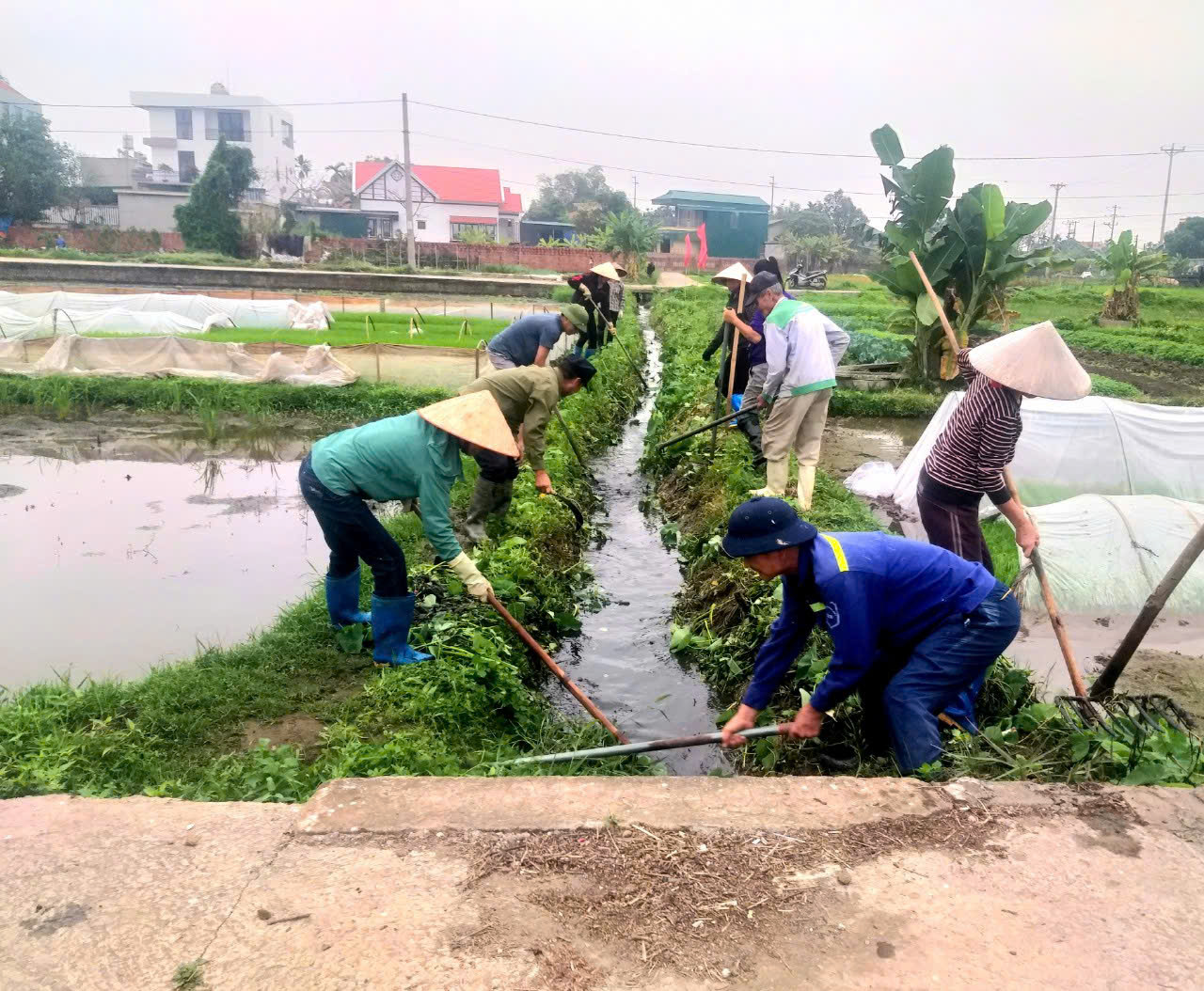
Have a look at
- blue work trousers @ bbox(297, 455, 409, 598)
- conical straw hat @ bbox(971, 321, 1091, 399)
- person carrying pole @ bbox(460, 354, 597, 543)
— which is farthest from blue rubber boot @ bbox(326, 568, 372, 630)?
conical straw hat @ bbox(971, 321, 1091, 399)

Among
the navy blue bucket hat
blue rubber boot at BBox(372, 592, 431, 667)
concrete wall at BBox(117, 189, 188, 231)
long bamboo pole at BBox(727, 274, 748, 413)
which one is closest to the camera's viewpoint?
the navy blue bucket hat

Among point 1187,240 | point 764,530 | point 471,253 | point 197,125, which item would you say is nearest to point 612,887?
point 764,530

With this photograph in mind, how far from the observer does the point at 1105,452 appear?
23.5 feet

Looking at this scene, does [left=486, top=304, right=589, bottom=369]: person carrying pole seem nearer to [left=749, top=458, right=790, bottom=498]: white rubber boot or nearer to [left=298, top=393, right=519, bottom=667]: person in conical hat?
[left=749, top=458, right=790, bottom=498]: white rubber boot

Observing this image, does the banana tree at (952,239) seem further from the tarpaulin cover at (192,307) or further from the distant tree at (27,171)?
the distant tree at (27,171)

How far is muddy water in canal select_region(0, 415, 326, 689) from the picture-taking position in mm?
5234

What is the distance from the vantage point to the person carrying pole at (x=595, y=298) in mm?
10078

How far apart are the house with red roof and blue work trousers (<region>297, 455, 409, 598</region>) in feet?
155

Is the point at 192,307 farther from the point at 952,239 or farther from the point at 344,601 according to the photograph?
the point at 344,601

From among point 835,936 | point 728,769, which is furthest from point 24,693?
point 835,936

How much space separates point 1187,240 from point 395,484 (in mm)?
64118

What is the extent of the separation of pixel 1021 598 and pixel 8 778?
541cm

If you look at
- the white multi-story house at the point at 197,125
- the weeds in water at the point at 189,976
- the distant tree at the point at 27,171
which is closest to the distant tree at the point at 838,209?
the white multi-story house at the point at 197,125

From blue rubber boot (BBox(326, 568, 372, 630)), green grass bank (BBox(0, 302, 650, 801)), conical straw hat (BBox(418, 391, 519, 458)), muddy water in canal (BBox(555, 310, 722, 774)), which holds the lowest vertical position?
muddy water in canal (BBox(555, 310, 722, 774))
